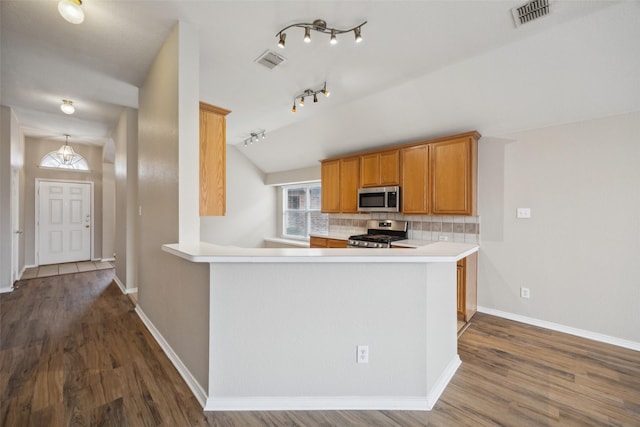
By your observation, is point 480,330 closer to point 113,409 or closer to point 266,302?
point 266,302

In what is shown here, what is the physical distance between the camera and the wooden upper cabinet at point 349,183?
14.6ft

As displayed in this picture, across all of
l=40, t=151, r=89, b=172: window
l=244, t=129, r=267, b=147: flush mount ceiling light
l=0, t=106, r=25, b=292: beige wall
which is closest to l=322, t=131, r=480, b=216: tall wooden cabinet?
l=244, t=129, r=267, b=147: flush mount ceiling light

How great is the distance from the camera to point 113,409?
174cm

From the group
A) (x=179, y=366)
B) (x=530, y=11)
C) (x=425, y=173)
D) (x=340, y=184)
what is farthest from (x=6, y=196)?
(x=530, y=11)

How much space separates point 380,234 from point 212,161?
275 centimetres

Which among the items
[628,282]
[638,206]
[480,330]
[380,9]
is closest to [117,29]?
[380,9]

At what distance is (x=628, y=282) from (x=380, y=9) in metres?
3.28

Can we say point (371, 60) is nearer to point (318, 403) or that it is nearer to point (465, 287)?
point (465, 287)

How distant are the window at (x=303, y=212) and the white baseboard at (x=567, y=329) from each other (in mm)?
3223

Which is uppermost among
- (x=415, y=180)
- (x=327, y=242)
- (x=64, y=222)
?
(x=415, y=180)

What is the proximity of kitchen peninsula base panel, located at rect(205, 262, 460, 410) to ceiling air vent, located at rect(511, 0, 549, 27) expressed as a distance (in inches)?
76.1

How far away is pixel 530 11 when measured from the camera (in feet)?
6.44

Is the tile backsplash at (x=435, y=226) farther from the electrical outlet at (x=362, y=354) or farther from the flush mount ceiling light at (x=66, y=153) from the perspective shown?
the flush mount ceiling light at (x=66, y=153)

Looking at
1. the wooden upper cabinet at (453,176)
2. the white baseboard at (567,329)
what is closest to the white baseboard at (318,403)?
the white baseboard at (567,329)
